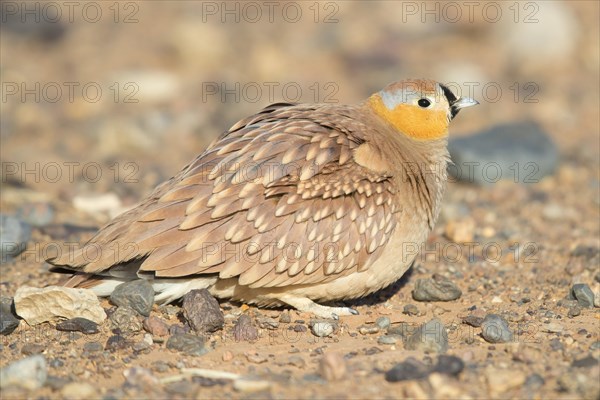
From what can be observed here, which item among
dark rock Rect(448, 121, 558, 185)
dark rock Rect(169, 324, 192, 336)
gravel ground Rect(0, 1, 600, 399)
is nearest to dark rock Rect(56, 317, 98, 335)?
gravel ground Rect(0, 1, 600, 399)

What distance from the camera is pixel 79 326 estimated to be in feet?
20.8

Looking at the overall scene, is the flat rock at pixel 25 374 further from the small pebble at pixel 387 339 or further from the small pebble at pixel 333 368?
the small pebble at pixel 387 339

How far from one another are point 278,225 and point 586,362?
93.9 inches

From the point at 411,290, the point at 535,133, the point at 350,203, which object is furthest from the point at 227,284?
the point at 535,133

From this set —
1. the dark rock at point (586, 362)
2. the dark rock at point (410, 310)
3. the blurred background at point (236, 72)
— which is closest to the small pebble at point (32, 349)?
the dark rock at point (410, 310)

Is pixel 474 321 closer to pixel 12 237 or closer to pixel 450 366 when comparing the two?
pixel 450 366

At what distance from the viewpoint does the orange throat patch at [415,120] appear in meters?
7.50

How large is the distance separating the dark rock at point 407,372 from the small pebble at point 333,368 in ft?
0.93

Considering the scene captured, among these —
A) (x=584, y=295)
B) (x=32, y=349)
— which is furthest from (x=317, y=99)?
(x=32, y=349)

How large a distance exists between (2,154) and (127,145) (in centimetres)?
173

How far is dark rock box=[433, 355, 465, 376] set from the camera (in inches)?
214

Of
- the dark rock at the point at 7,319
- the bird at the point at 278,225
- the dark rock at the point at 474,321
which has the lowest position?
the dark rock at the point at 474,321

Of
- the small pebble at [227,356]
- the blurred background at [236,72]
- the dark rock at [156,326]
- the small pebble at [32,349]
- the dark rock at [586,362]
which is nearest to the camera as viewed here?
the dark rock at [586,362]

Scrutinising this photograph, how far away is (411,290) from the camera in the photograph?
7.56 meters
